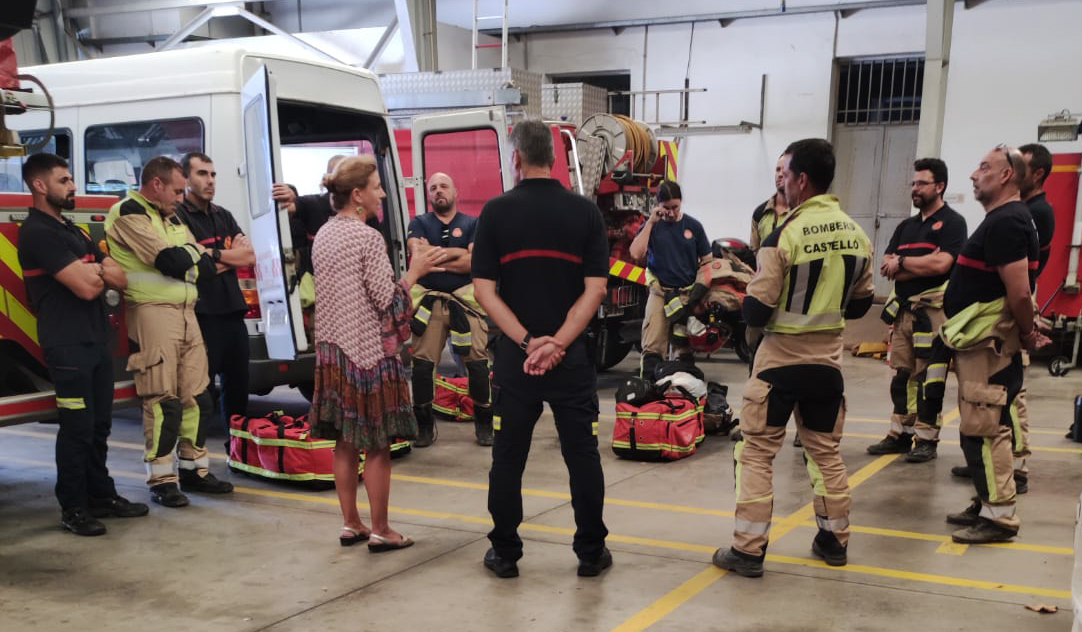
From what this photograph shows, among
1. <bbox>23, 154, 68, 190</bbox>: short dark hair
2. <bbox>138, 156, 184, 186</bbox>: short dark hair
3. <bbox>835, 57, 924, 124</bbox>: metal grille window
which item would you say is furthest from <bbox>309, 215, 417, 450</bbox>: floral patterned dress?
<bbox>835, 57, 924, 124</bbox>: metal grille window

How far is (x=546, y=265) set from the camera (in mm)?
A: 3961

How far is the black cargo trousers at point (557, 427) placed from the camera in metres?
4.02

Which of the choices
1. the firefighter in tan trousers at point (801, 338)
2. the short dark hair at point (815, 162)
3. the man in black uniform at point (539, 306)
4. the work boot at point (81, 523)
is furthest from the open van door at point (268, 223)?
the short dark hair at point (815, 162)

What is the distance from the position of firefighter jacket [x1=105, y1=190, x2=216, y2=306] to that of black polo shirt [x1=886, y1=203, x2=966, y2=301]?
14.1 feet

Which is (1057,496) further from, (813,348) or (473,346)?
(473,346)

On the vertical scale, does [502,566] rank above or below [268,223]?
below

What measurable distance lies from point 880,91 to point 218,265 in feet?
37.8

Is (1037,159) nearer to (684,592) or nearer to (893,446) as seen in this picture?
(893,446)

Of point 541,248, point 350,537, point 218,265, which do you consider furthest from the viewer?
point 218,265

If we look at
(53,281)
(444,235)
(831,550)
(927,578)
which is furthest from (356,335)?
(927,578)

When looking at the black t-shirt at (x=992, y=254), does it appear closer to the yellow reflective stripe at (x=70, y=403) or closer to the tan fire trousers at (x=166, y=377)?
the tan fire trousers at (x=166, y=377)

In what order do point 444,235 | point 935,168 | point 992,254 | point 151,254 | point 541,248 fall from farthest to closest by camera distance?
point 444,235, point 935,168, point 151,254, point 992,254, point 541,248

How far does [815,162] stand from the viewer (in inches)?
160

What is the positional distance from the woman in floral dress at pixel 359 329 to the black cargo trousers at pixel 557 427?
53 centimetres
